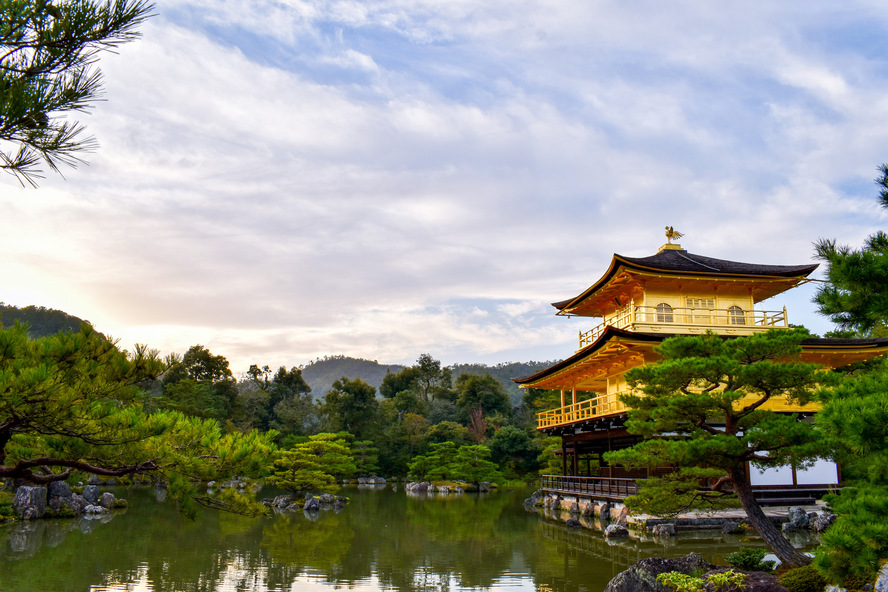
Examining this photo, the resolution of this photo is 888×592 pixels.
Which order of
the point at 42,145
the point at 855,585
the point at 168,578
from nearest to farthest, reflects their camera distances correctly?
the point at 42,145
the point at 855,585
the point at 168,578

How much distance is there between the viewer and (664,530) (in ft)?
45.0

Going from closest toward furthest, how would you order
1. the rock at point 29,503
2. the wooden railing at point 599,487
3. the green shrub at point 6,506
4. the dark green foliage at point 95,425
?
1. the dark green foliage at point 95,425
2. the green shrub at point 6,506
3. the wooden railing at point 599,487
4. the rock at point 29,503

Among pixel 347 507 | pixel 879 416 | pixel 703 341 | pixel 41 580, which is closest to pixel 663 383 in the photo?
pixel 703 341

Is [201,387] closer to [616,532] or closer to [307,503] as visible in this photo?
[307,503]

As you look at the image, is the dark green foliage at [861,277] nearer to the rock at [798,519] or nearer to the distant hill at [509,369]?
the rock at [798,519]

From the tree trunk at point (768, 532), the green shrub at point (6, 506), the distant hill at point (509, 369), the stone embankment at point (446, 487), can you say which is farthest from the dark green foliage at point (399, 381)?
the distant hill at point (509, 369)

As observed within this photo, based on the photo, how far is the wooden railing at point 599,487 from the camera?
52.7ft

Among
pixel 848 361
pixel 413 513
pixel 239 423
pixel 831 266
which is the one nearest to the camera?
pixel 831 266

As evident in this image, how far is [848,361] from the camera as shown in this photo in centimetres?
1797

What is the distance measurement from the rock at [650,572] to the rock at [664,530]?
597 centimetres

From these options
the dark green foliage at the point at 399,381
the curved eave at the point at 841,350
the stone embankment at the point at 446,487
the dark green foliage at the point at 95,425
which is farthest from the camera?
the dark green foliage at the point at 399,381

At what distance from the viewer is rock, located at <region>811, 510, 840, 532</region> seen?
42.4 feet

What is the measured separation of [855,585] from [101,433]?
7.05 m

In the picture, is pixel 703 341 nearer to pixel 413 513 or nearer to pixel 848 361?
pixel 848 361
